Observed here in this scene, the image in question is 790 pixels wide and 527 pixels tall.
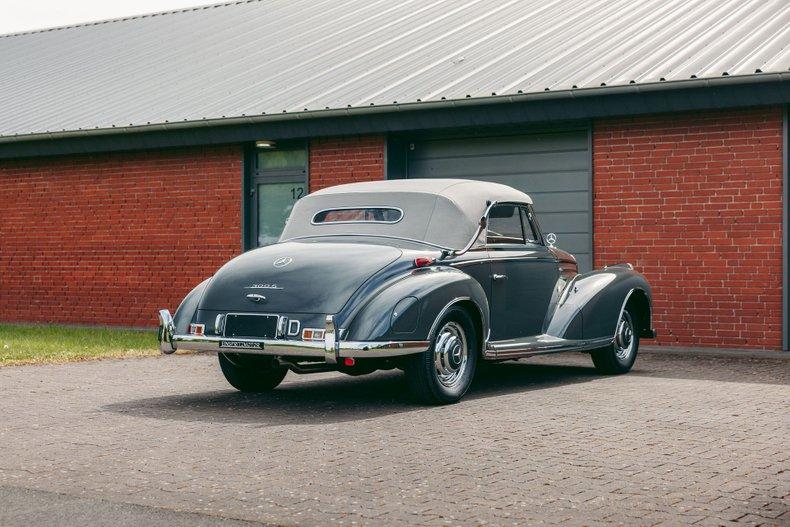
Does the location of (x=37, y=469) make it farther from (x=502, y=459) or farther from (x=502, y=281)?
(x=502, y=281)

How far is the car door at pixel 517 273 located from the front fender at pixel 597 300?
0.17 m

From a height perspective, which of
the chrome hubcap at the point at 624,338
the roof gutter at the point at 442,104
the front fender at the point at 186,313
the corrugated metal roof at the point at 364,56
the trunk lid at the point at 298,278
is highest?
the corrugated metal roof at the point at 364,56

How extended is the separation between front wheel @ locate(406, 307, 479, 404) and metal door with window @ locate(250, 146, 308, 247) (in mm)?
7867

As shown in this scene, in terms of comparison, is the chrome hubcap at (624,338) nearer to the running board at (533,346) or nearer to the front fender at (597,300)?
the front fender at (597,300)

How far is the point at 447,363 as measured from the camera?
8.88 m

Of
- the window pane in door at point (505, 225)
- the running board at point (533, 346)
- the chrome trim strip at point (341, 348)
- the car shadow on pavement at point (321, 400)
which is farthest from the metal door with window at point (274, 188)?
the chrome trim strip at point (341, 348)

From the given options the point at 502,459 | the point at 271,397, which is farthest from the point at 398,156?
the point at 502,459

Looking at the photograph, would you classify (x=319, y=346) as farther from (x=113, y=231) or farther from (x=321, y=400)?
(x=113, y=231)

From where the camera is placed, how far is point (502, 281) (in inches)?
383

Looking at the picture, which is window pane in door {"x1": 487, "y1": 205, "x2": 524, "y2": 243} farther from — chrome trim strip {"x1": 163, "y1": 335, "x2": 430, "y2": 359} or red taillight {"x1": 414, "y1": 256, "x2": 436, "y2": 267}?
chrome trim strip {"x1": 163, "y1": 335, "x2": 430, "y2": 359}

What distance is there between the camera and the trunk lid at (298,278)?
8.42m

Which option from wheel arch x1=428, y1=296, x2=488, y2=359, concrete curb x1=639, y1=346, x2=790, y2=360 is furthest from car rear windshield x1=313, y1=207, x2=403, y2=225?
concrete curb x1=639, y1=346, x2=790, y2=360

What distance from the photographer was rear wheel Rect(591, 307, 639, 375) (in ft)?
36.2

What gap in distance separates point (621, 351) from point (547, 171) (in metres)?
4.11
